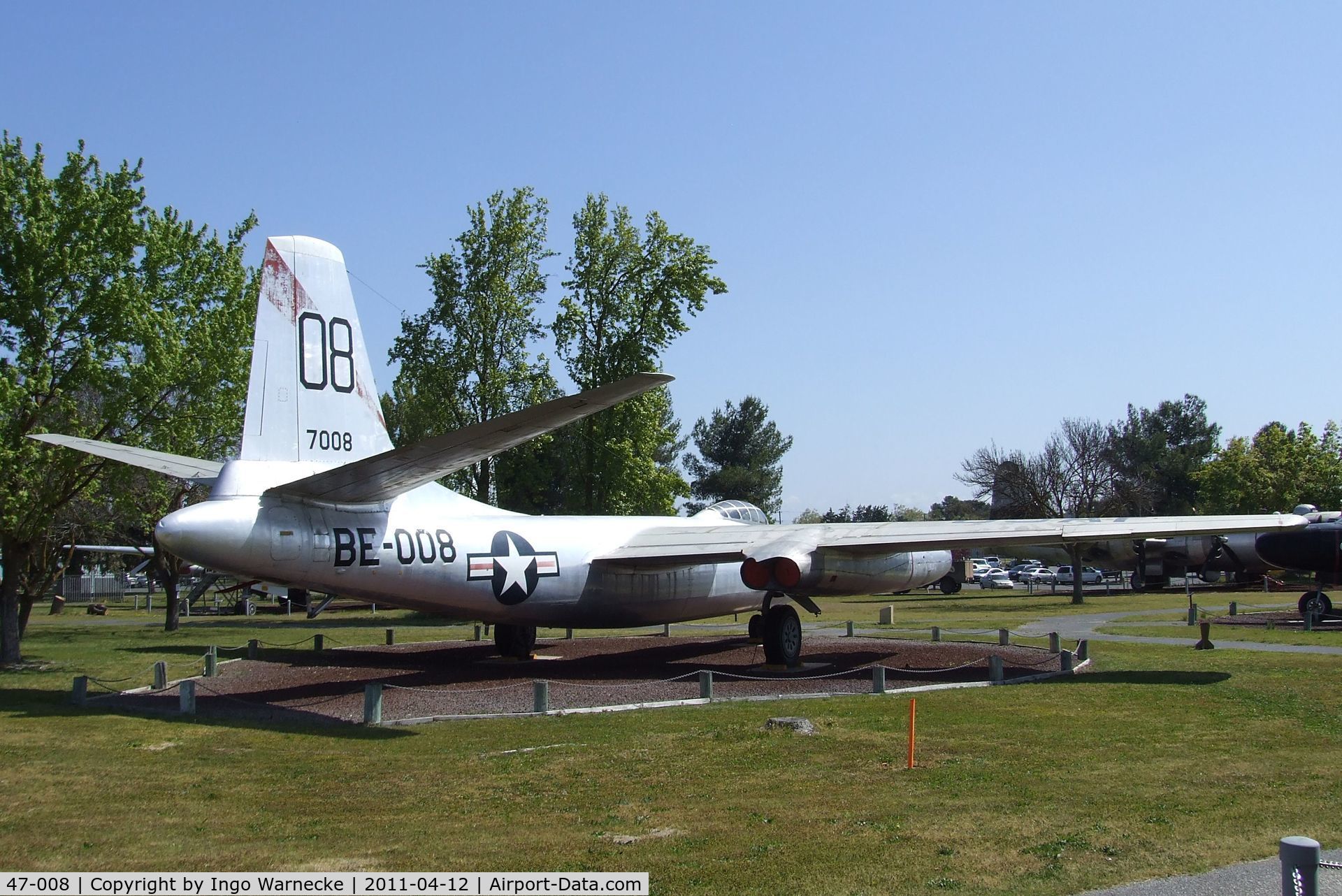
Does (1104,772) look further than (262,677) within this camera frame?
No

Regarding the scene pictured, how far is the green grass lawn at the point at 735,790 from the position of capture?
25.2ft

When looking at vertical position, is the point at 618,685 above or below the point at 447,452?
below

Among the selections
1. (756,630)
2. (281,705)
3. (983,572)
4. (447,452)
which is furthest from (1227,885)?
(983,572)

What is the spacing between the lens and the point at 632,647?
25453 mm

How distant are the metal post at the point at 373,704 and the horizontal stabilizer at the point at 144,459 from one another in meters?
3.71

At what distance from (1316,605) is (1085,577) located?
3448 centimetres

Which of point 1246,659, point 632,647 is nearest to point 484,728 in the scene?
point 632,647

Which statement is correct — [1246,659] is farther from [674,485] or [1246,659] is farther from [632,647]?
[674,485]

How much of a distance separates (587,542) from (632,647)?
5.94 m

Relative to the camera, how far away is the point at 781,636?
792 inches

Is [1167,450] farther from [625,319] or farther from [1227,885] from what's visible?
[1227,885]

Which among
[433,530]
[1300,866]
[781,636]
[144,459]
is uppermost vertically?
[144,459]

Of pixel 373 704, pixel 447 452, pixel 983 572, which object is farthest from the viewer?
pixel 983 572

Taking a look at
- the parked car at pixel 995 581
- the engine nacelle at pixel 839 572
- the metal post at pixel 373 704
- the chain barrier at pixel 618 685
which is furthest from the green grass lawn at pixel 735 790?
the parked car at pixel 995 581
